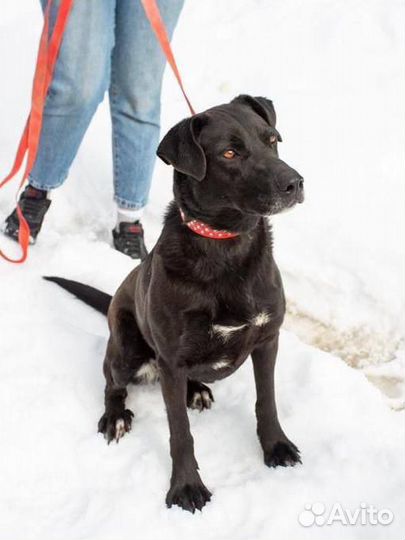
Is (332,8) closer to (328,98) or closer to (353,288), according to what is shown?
(328,98)

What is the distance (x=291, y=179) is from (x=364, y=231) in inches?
75.6

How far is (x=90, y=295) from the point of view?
3.08 m

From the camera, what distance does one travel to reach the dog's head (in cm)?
197

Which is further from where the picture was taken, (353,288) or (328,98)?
(328,98)

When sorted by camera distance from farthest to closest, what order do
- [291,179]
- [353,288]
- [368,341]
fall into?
[353,288]
[368,341]
[291,179]

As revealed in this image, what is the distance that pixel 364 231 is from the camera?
373cm

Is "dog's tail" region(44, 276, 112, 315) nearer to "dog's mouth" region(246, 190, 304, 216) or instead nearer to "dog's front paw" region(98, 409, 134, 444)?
"dog's front paw" region(98, 409, 134, 444)

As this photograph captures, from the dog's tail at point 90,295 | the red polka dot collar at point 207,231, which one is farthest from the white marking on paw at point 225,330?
the dog's tail at point 90,295

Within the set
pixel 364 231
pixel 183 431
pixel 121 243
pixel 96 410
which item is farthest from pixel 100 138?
pixel 183 431

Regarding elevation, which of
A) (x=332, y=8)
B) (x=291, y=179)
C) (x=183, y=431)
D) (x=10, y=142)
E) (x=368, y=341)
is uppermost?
(x=291, y=179)

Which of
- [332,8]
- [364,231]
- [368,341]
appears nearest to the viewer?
[368,341]

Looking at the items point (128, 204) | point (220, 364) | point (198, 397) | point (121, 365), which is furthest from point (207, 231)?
point (128, 204)

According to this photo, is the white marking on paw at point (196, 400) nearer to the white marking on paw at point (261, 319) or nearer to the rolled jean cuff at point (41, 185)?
the white marking on paw at point (261, 319)

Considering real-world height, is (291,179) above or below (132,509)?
above
